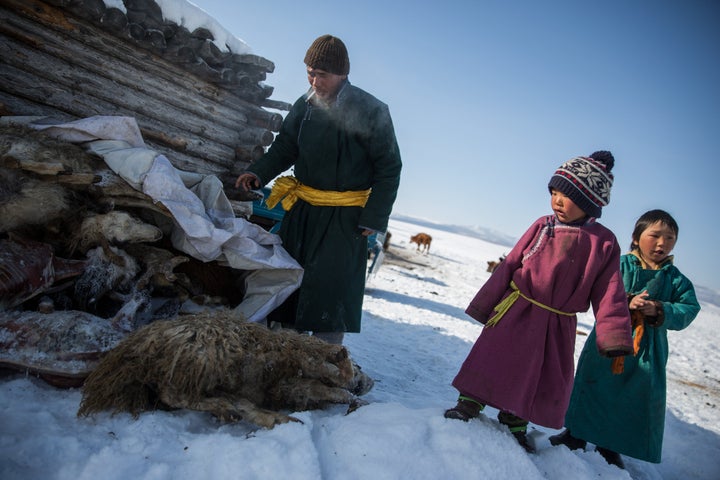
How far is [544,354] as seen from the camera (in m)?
2.18

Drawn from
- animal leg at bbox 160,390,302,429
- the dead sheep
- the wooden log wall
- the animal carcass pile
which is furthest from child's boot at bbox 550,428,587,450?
the wooden log wall

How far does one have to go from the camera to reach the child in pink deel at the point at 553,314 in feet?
6.93

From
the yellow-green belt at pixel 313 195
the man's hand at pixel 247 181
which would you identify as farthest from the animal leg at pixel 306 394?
the man's hand at pixel 247 181

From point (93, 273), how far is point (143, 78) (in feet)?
9.05

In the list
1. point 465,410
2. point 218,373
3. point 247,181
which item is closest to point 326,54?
point 247,181

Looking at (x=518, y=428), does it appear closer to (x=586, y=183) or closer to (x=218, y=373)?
(x=586, y=183)

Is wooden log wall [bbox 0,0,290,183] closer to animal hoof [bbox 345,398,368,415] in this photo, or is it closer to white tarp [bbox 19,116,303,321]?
white tarp [bbox 19,116,303,321]

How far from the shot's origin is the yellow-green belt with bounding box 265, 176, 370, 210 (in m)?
3.05

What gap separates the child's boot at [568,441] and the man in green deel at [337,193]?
5.14ft

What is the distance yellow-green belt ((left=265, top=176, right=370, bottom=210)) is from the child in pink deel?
4.11 ft

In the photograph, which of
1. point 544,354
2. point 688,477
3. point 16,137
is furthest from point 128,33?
point 688,477

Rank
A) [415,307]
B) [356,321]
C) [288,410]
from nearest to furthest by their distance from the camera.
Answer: [288,410], [356,321], [415,307]

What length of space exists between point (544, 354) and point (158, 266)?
2340 millimetres

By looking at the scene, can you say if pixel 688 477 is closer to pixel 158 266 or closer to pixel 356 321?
pixel 356 321
